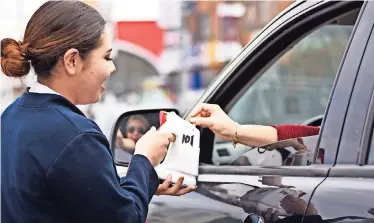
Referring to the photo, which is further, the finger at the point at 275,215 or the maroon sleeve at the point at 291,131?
the maroon sleeve at the point at 291,131

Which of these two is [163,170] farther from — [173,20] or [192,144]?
[173,20]

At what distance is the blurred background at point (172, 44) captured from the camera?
51.8 feet

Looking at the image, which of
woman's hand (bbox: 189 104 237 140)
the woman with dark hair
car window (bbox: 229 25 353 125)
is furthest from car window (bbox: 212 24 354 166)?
the woman with dark hair

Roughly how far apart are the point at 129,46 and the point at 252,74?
13312 millimetres

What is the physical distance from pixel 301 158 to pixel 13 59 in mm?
928

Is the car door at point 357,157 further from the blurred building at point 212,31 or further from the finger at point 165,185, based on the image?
the blurred building at point 212,31

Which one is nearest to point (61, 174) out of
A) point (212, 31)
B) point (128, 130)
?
point (128, 130)

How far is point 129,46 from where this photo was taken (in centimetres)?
1600

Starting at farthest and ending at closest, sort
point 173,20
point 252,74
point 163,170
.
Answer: point 173,20, point 252,74, point 163,170

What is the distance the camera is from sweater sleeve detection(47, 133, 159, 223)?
6.00 feet

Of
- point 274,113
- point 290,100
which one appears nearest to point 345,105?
point 274,113

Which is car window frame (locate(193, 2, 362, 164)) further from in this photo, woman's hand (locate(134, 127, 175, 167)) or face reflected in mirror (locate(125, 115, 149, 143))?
woman's hand (locate(134, 127, 175, 167))

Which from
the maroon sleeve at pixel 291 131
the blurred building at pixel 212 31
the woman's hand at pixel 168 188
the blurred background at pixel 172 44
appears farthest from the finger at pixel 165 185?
the blurred building at pixel 212 31

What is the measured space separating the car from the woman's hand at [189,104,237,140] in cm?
12
